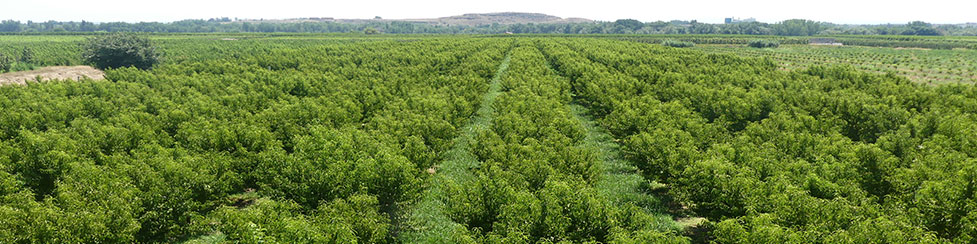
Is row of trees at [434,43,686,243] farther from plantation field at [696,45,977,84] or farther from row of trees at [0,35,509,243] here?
plantation field at [696,45,977,84]

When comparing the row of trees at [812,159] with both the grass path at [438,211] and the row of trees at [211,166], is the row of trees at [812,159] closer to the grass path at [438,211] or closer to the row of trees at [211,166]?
the grass path at [438,211]

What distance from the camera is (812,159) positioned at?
99.5 ft

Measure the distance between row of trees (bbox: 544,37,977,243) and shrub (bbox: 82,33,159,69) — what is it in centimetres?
9545

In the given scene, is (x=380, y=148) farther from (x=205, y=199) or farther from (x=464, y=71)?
(x=464, y=71)

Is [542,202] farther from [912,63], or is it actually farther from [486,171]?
[912,63]

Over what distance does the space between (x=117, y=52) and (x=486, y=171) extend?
102866mm

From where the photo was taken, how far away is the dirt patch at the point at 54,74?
246 feet

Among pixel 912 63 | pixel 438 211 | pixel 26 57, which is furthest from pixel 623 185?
pixel 26 57

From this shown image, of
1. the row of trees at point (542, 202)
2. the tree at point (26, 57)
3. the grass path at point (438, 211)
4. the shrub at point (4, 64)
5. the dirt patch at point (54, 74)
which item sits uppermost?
the tree at point (26, 57)

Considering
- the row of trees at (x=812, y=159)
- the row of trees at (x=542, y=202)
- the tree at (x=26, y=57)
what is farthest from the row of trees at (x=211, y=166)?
the tree at (x=26, y=57)

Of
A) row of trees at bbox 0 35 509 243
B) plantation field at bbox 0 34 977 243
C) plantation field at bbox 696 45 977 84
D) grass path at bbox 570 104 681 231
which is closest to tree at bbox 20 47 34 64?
row of trees at bbox 0 35 509 243

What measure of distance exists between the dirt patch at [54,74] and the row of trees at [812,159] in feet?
284

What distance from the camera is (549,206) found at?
836 inches

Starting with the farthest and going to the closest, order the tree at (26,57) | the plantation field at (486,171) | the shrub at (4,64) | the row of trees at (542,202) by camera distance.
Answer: the tree at (26,57) → the shrub at (4,64) → the row of trees at (542,202) → the plantation field at (486,171)
